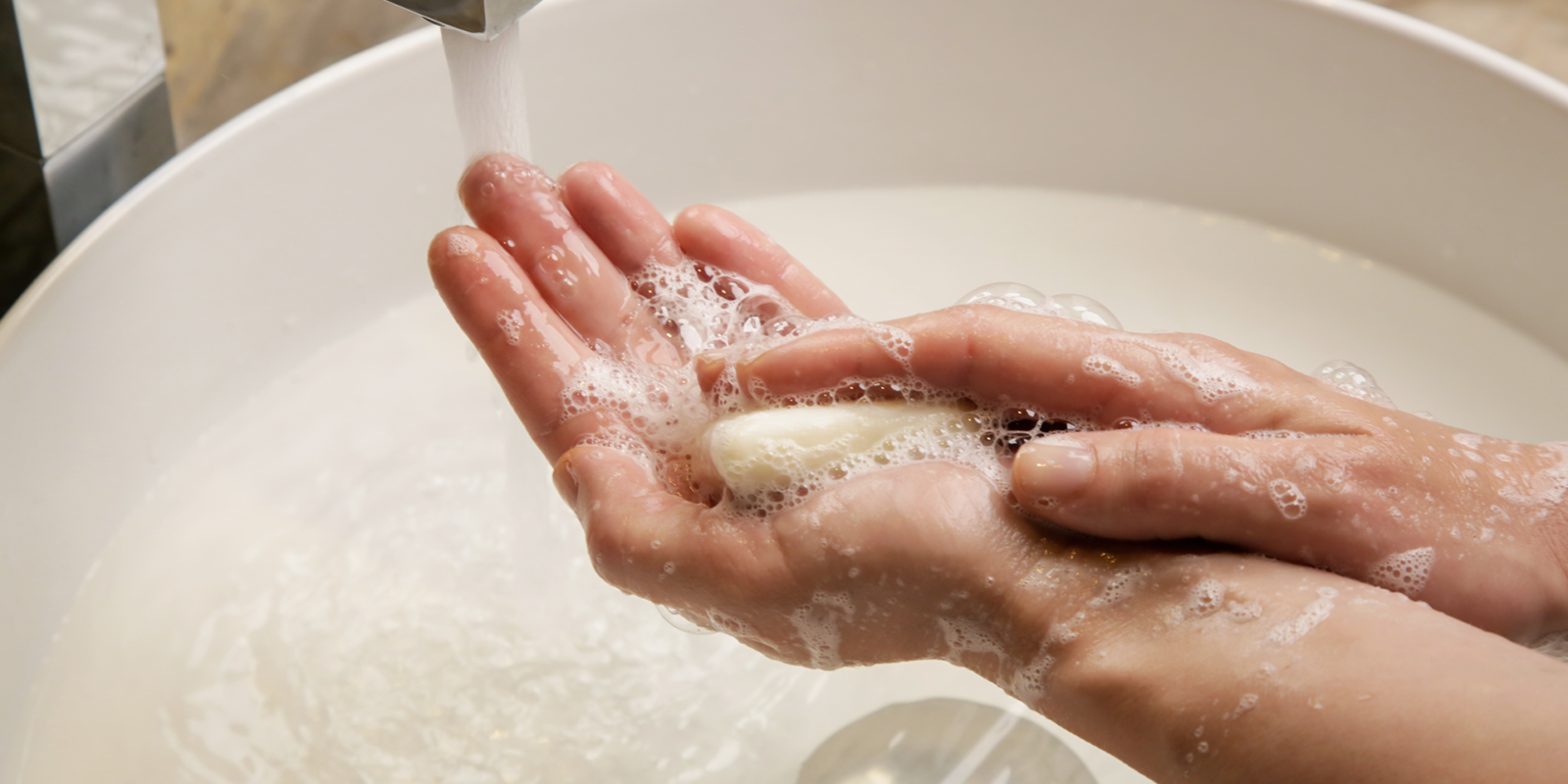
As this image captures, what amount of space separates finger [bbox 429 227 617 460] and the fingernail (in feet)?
1.13

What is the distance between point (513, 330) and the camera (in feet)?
2.97

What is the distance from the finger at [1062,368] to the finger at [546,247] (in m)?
0.19

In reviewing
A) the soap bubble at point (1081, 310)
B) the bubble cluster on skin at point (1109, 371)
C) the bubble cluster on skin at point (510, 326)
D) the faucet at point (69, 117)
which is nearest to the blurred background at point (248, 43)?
the faucet at point (69, 117)

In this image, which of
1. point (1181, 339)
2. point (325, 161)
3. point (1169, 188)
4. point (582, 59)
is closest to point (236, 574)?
point (325, 161)

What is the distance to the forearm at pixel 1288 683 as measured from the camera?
62 cm

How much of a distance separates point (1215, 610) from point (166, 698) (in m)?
0.90

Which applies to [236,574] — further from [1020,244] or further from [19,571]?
[1020,244]

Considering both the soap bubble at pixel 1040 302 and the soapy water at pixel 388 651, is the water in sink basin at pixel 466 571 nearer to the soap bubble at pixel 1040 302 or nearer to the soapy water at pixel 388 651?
the soapy water at pixel 388 651

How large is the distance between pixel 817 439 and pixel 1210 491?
0.85 ft

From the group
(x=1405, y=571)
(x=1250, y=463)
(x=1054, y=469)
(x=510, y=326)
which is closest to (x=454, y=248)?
(x=510, y=326)

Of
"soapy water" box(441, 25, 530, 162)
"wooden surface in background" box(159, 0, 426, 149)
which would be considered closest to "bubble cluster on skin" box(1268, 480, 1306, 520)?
"soapy water" box(441, 25, 530, 162)

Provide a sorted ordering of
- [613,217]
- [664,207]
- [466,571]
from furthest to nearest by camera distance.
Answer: [664,207]
[466,571]
[613,217]

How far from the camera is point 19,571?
40.9 inches

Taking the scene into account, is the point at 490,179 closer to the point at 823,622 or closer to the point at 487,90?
the point at 487,90
